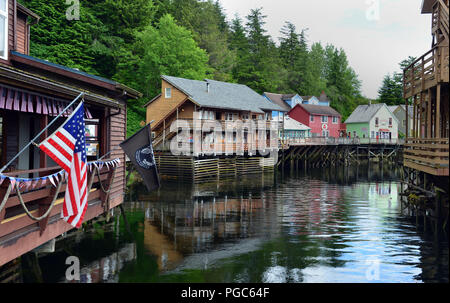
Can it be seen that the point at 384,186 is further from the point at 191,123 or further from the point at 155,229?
the point at 155,229

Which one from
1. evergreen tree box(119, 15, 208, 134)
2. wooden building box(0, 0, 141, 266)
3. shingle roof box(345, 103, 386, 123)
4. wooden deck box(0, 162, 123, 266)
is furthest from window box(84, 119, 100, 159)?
shingle roof box(345, 103, 386, 123)

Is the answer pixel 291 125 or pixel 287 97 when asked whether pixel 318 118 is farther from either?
pixel 291 125

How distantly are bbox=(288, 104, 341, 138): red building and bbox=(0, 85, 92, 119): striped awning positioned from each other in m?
65.3

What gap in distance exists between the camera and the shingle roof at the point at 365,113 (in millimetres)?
80250

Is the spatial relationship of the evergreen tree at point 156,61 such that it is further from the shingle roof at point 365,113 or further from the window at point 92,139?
the shingle roof at point 365,113

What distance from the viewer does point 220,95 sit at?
159ft

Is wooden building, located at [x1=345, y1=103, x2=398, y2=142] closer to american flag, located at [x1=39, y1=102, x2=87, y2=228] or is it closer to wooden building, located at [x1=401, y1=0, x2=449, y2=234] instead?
wooden building, located at [x1=401, y1=0, x2=449, y2=234]

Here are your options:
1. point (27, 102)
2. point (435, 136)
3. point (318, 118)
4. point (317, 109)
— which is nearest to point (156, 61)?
point (318, 118)

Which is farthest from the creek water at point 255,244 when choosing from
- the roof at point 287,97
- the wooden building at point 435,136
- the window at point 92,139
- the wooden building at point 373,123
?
the wooden building at point 373,123

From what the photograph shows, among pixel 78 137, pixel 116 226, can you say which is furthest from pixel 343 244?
pixel 78 137

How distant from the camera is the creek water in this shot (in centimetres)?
1299

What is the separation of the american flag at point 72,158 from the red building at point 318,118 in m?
67.2

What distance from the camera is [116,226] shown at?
1992 centimetres

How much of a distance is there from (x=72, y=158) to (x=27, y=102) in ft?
8.48
